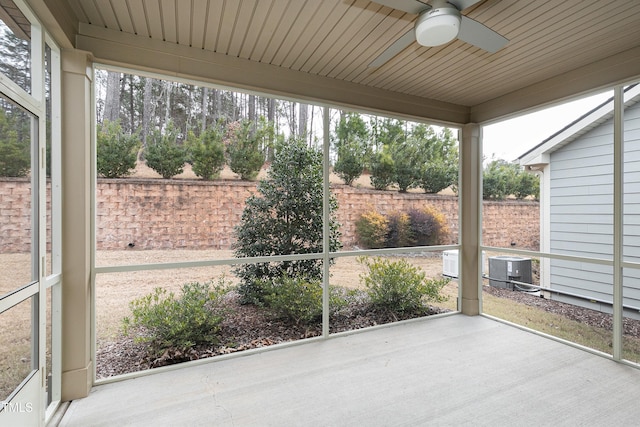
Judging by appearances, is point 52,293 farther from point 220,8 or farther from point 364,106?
point 364,106

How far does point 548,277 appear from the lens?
3.53m

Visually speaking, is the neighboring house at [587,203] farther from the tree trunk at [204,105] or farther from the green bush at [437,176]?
the tree trunk at [204,105]

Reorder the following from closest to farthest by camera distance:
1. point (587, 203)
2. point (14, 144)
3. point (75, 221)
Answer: point (14, 144) < point (75, 221) < point (587, 203)

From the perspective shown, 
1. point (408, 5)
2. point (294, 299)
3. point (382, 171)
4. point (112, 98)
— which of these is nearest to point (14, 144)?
point (112, 98)

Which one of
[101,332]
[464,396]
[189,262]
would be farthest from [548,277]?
[101,332]

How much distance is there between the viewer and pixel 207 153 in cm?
295

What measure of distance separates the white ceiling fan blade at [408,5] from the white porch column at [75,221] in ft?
6.87

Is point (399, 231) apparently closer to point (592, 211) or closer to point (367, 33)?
point (592, 211)

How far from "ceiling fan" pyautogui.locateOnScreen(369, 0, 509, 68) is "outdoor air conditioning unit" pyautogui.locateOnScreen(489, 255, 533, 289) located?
2747mm

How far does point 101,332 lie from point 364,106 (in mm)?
3286

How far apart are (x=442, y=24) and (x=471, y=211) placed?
2822mm

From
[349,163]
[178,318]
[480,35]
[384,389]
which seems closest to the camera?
[480,35]

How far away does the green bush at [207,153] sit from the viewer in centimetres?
291

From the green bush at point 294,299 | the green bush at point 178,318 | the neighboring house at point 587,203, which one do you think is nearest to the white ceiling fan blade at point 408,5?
the neighboring house at point 587,203
